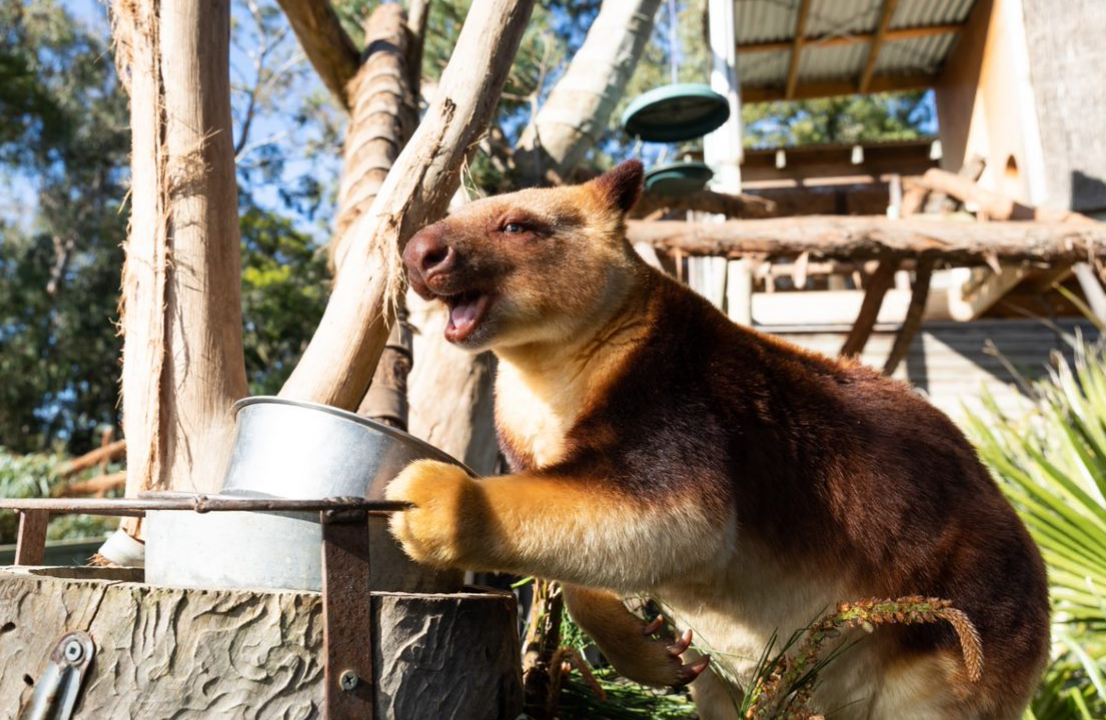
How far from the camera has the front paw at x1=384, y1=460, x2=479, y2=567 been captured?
1.91 meters

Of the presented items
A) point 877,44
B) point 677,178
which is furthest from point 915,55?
point 677,178

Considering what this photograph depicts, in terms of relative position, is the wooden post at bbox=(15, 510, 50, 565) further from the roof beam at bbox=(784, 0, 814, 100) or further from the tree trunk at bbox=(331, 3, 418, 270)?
the roof beam at bbox=(784, 0, 814, 100)

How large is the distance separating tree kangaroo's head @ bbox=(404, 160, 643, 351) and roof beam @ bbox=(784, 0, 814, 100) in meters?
9.37

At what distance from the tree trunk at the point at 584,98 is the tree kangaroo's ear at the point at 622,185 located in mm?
3222

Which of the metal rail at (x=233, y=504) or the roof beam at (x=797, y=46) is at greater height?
the roof beam at (x=797, y=46)

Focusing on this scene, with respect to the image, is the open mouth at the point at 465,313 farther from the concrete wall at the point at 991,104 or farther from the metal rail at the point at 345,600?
the concrete wall at the point at 991,104

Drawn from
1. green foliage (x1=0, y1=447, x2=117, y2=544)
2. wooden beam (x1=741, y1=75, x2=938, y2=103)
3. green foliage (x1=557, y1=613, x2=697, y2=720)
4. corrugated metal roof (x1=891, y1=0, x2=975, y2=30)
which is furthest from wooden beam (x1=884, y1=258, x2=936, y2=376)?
green foliage (x1=0, y1=447, x2=117, y2=544)

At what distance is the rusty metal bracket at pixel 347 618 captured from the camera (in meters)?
1.81

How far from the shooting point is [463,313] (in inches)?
96.1

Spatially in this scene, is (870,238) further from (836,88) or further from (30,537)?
(836,88)

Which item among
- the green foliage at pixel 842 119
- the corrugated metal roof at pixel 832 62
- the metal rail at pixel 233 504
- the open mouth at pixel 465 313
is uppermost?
the green foliage at pixel 842 119

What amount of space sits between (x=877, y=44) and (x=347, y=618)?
1166 centimetres

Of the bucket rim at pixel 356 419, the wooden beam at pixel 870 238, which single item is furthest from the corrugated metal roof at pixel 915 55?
the bucket rim at pixel 356 419

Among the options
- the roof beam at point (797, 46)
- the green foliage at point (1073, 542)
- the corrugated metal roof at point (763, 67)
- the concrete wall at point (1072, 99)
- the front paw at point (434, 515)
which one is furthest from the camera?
the corrugated metal roof at point (763, 67)
